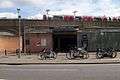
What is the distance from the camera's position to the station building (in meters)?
56.5

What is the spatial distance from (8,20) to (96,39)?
47.4 feet

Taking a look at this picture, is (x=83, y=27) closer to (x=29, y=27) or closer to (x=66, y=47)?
(x=66, y=47)

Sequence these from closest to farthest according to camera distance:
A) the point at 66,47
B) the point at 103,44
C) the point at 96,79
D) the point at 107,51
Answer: the point at 96,79
the point at 107,51
the point at 103,44
the point at 66,47

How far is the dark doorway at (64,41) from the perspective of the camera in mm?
59094

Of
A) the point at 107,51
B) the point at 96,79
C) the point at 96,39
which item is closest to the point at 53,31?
the point at 96,39

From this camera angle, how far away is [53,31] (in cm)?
5891

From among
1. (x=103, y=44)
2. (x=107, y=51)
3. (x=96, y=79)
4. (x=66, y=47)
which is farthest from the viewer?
(x=66, y=47)

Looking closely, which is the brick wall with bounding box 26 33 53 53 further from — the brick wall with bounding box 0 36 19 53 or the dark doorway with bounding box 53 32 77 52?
the brick wall with bounding box 0 36 19 53

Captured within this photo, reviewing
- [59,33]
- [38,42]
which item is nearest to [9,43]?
[38,42]

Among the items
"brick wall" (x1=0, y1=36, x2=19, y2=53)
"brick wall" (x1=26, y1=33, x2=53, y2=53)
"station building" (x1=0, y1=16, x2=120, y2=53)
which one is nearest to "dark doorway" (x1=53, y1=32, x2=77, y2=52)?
"station building" (x1=0, y1=16, x2=120, y2=53)

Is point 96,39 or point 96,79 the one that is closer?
point 96,79

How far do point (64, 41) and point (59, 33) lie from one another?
6.19ft

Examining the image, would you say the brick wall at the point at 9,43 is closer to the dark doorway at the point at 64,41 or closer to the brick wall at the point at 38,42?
the brick wall at the point at 38,42

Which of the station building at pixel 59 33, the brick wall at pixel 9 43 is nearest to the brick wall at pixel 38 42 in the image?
the station building at pixel 59 33
